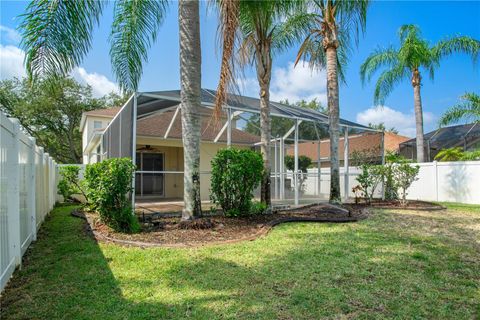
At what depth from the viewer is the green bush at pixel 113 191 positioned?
582 cm

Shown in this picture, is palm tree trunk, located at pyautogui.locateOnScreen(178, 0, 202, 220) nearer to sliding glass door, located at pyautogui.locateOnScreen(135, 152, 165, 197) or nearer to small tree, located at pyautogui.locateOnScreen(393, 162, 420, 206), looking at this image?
sliding glass door, located at pyautogui.locateOnScreen(135, 152, 165, 197)

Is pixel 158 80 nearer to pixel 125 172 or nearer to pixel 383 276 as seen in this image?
pixel 125 172

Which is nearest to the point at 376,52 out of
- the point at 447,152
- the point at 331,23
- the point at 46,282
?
the point at 447,152

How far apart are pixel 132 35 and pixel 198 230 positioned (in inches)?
193

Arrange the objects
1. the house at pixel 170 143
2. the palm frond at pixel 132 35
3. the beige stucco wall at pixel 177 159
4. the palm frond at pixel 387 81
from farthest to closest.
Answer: the palm frond at pixel 387 81 < the beige stucco wall at pixel 177 159 < the house at pixel 170 143 < the palm frond at pixel 132 35

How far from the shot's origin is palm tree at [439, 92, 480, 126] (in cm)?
1382

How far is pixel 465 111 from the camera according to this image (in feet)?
47.1

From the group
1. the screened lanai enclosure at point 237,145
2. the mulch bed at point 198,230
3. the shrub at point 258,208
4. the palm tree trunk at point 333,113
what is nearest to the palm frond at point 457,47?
the screened lanai enclosure at point 237,145

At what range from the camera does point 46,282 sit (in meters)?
3.62

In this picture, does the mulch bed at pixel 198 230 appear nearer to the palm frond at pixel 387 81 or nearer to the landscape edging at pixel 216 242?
the landscape edging at pixel 216 242

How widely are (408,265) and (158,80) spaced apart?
27.2 feet

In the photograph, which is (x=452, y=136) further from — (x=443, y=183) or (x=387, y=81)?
(x=443, y=183)

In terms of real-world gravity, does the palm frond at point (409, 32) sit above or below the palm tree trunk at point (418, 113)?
above

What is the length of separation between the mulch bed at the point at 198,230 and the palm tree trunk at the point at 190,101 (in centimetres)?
45
